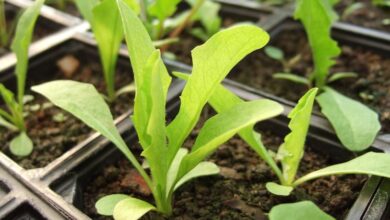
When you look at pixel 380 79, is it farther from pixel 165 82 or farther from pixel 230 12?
pixel 165 82

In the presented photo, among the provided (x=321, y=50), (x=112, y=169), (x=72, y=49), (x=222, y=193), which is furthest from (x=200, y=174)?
(x=72, y=49)

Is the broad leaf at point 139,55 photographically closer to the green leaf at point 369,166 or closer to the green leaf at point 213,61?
the green leaf at point 213,61

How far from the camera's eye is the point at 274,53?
111 cm

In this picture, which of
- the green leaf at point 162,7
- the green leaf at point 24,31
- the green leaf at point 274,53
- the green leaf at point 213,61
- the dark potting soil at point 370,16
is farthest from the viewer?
the dark potting soil at point 370,16

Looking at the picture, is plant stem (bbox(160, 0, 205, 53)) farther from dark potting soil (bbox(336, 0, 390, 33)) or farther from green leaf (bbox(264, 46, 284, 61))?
dark potting soil (bbox(336, 0, 390, 33))

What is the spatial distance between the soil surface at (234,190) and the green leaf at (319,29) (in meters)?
0.22

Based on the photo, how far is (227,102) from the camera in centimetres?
67

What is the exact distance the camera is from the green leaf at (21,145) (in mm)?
812

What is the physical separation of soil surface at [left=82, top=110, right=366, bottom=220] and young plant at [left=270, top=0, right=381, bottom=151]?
7cm

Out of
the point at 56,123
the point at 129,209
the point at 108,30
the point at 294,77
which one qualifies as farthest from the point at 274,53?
the point at 129,209

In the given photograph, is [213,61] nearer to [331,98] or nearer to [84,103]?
[84,103]

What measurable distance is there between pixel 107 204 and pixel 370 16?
987 mm

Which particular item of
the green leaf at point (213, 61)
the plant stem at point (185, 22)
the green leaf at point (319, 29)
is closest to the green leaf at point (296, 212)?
the green leaf at point (213, 61)

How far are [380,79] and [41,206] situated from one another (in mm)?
782
